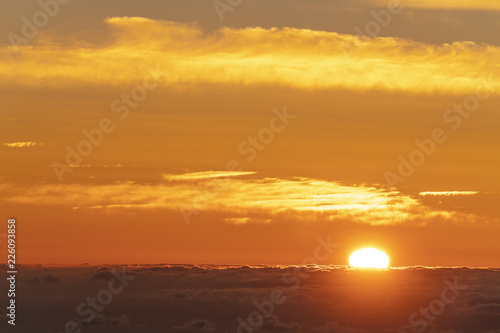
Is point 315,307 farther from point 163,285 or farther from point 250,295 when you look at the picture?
point 163,285

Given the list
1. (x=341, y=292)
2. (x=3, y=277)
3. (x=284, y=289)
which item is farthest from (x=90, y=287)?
(x=341, y=292)

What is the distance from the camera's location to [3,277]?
123 meters

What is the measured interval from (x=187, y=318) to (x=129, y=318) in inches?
248
